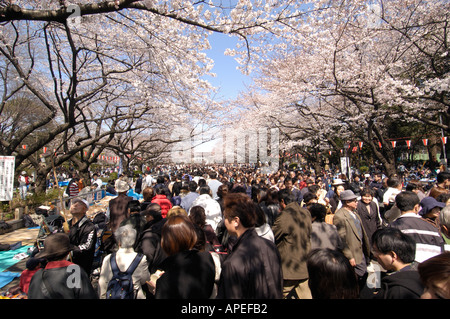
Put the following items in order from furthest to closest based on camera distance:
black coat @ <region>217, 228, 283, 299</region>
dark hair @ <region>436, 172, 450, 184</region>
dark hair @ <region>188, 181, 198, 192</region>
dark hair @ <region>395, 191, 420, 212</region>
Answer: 1. dark hair @ <region>188, 181, 198, 192</region>
2. dark hair @ <region>436, 172, 450, 184</region>
3. dark hair @ <region>395, 191, 420, 212</region>
4. black coat @ <region>217, 228, 283, 299</region>

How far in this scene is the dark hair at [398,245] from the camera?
183cm

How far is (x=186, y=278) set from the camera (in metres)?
1.86

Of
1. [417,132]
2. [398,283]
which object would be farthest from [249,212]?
[417,132]

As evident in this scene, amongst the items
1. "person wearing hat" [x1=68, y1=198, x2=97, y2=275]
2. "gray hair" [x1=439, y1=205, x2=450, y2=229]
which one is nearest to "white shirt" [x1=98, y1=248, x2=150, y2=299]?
"person wearing hat" [x1=68, y1=198, x2=97, y2=275]

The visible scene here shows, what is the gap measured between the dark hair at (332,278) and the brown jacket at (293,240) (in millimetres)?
1474

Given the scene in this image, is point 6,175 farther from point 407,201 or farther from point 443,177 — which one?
point 443,177

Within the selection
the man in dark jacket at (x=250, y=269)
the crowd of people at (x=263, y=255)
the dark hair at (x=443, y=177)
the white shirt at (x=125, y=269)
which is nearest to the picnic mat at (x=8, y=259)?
the crowd of people at (x=263, y=255)

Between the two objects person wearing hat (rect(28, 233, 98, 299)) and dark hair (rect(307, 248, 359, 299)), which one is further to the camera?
person wearing hat (rect(28, 233, 98, 299))

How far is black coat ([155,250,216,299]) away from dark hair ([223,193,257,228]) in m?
0.40

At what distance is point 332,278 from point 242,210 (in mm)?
786

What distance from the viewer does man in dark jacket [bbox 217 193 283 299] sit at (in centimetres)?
175

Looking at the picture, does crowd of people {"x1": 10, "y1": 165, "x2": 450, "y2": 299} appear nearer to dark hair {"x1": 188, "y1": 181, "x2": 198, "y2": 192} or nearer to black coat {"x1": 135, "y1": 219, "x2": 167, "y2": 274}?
black coat {"x1": 135, "y1": 219, "x2": 167, "y2": 274}

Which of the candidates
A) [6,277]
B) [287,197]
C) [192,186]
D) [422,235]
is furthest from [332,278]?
[6,277]

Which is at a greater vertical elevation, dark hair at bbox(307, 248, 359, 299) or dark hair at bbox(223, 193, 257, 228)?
dark hair at bbox(223, 193, 257, 228)
